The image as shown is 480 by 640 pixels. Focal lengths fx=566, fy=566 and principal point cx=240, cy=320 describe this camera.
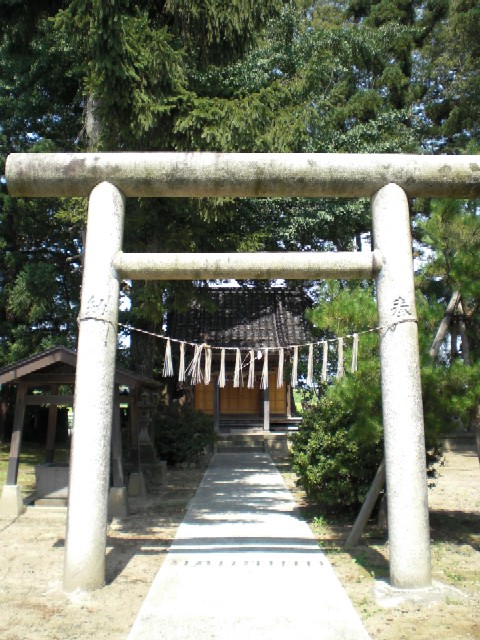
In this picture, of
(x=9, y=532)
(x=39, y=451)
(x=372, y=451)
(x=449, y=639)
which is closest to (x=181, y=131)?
(x=372, y=451)

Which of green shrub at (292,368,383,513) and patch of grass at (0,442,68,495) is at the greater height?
green shrub at (292,368,383,513)

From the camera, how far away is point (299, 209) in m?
18.2

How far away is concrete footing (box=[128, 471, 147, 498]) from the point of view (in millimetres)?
10531

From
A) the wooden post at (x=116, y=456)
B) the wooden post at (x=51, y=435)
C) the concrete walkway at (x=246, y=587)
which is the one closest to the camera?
the concrete walkway at (x=246, y=587)

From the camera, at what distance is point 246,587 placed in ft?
17.2

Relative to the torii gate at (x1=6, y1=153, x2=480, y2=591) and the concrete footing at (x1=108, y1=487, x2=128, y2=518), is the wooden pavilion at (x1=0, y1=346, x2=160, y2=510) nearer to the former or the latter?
the concrete footing at (x1=108, y1=487, x2=128, y2=518)

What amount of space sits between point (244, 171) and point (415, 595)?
4146 mm

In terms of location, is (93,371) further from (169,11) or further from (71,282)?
(71,282)

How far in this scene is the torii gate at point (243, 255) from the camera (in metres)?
5.18

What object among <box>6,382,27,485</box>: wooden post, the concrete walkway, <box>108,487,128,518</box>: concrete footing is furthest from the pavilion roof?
the concrete walkway

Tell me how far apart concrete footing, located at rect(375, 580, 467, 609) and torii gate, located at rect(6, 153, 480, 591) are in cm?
15

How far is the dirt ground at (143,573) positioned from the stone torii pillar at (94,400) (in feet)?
1.13

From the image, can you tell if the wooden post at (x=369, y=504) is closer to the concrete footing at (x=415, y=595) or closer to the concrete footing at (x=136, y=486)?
the concrete footing at (x=415, y=595)

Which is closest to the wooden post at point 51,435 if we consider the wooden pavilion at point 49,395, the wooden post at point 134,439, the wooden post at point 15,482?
the wooden pavilion at point 49,395
